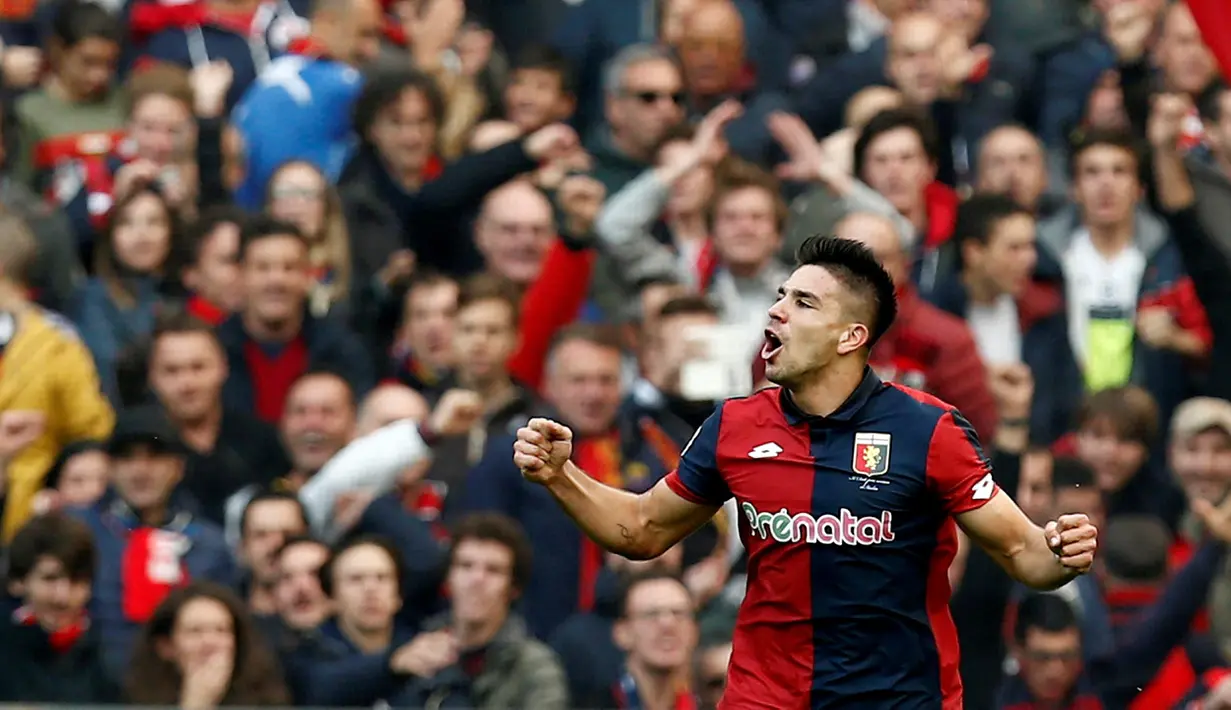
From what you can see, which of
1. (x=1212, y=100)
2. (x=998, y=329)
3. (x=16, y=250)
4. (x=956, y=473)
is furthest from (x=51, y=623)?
(x=1212, y=100)

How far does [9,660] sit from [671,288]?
10.5 feet

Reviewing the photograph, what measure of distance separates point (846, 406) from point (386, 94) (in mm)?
5953

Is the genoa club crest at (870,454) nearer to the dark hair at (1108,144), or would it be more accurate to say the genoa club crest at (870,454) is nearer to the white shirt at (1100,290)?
the white shirt at (1100,290)

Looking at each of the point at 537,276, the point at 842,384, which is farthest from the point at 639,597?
the point at 842,384

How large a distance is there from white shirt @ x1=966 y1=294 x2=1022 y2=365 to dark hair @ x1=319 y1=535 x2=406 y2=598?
284 cm

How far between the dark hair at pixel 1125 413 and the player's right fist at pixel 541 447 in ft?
14.7

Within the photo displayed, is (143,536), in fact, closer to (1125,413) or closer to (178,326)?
(178,326)

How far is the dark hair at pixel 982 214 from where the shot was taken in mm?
11914

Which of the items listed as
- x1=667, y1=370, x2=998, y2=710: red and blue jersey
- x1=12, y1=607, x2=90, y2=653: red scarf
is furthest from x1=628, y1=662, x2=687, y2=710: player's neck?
x1=667, y1=370, x2=998, y2=710: red and blue jersey

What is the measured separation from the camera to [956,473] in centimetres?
703

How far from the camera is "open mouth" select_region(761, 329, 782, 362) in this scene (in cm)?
718

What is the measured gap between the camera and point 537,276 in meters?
12.1

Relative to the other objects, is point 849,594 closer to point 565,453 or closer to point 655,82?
point 565,453

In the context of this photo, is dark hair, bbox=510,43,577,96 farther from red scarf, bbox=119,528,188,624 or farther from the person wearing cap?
red scarf, bbox=119,528,188,624
